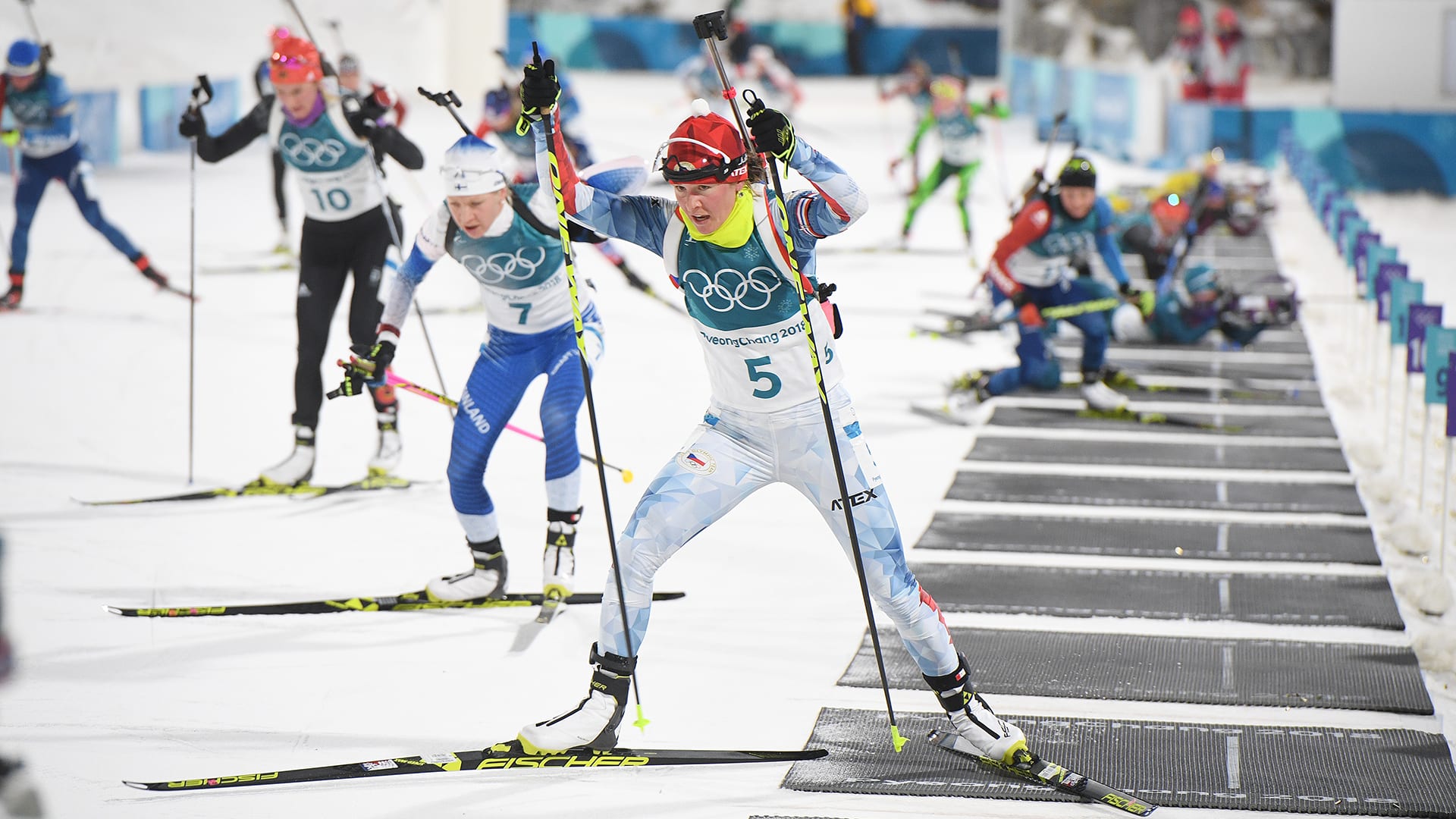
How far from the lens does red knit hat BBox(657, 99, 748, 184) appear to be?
14.0 ft

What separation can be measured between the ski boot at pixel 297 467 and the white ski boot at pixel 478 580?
6.56 feet

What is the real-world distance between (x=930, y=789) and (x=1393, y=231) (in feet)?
51.0

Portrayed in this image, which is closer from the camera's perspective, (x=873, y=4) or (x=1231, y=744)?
(x=1231, y=744)

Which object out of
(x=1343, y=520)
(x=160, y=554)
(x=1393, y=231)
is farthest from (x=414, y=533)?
(x=1393, y=231)

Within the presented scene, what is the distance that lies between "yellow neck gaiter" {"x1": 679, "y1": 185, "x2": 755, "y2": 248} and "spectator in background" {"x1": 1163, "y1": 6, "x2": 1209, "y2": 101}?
25.9 m

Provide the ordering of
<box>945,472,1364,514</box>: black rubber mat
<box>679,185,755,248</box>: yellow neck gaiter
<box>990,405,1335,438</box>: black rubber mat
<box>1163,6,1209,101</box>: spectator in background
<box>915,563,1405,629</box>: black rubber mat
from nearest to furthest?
<box>679,185,755,248</box>: yellow neck gaiter, <box>915,563,1405,629</box>: black rubber mat, <box>945,472,1364,514</box>: black rubber mat, <box>990,405,1335,438</box>: black rubber mat, <box>1163,6,1209,101</box>: spectator in background

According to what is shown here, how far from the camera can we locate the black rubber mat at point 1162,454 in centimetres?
876

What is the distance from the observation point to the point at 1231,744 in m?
4.89

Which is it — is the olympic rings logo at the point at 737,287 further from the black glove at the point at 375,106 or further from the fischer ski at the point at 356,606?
the black glove at the point at 375,106

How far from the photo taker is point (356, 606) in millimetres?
6035

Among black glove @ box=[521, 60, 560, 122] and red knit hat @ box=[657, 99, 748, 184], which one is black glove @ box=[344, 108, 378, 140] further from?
red knit hat @ box=[657, 99, 748, 184]

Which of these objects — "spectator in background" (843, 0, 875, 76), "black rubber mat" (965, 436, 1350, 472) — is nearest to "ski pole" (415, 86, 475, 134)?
"black rubber mat" (965, 436, 1350, 472)

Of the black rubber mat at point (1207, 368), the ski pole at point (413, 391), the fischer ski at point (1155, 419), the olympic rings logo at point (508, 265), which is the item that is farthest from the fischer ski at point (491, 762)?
the black rubber mat at point (1207, 368)

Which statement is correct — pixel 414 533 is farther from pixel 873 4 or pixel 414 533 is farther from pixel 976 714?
pixel 873 4
